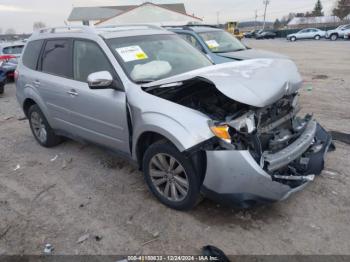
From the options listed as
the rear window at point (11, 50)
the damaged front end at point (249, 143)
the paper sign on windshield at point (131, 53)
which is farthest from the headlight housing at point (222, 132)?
the rear window at point (11, 50)

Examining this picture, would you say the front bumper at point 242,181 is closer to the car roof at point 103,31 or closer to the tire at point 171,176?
the tire at point 171,176

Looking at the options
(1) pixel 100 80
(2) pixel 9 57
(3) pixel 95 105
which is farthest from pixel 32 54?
(2) pixel 9 57

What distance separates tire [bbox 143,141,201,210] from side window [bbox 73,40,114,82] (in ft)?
3.77

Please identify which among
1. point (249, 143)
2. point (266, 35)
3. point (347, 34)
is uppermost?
point (249, 143)

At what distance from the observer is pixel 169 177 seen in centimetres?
341

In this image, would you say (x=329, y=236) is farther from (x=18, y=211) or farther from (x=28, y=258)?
(x=18, y=211)

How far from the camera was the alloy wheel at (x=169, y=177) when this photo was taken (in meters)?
3.28

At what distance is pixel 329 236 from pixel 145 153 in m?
1.97

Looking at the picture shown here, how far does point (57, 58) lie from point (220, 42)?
19.1 feet

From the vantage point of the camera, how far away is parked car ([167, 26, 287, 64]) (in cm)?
836

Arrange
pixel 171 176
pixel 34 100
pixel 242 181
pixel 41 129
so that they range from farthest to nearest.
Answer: pixel 41 129
pixel 34 100
pixel 171 176
pixel 242 181

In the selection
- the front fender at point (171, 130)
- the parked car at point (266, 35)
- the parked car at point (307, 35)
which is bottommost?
the parked car at point (266, 35)

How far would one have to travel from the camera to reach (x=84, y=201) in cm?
381

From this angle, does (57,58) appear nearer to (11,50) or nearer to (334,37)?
(11,50)
